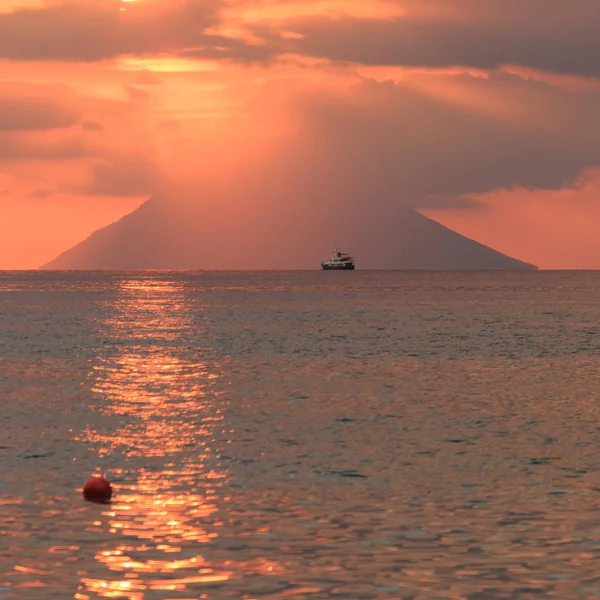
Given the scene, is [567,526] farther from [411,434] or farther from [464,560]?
[411,434]

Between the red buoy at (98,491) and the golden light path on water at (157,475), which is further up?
the red buoy at (98,491)

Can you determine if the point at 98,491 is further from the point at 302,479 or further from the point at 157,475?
the point at 302,479

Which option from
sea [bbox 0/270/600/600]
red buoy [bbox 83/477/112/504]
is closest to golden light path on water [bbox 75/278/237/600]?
sea [bbox 0/270/600/600]

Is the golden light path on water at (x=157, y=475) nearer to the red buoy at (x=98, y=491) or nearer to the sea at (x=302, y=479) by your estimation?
the sea at (x=302, y=479)

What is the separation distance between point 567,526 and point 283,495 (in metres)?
6.81

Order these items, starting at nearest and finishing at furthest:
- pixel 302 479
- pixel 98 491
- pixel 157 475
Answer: pixel 98 491, pixel 302 479, pixel 157 475

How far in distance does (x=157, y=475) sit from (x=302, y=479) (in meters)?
3.74

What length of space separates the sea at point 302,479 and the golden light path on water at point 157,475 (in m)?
0.08

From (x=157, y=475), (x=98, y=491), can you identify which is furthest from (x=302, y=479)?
(x=98, y=491)

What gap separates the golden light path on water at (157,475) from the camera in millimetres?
20812

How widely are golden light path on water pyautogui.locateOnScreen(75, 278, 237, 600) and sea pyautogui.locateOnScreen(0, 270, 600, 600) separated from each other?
0.08m

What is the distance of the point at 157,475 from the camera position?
103ft

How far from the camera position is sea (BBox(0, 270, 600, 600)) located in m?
20.7

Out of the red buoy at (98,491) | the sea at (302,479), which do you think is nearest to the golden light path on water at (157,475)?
the sea at (302,479)
